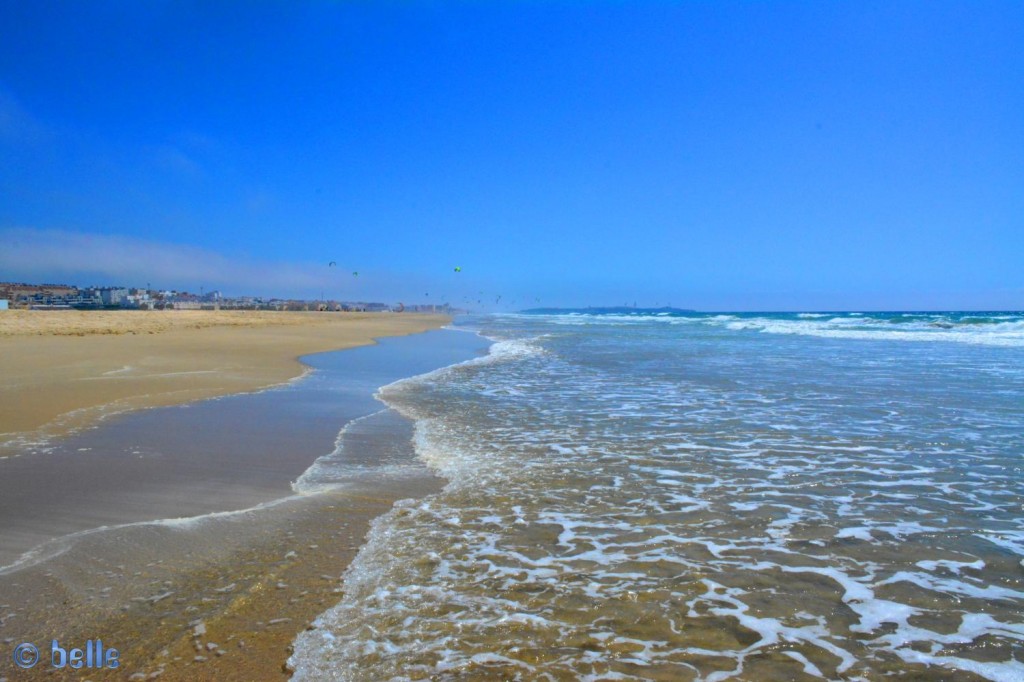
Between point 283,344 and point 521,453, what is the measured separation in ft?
64.1

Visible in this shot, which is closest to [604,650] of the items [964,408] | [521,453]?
[521,453]

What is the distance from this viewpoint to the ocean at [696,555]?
112 inches

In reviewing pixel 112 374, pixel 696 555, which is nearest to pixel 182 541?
pixel 696 555

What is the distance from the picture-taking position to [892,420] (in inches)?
341

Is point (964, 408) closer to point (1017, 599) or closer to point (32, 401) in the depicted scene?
point (1017, 599)

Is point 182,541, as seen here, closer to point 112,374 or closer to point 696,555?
point 696,555

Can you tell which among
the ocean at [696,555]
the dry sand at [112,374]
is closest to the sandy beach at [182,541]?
the dry sand at [112,374]

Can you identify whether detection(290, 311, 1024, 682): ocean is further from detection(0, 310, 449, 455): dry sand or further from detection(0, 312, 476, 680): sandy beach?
detection(0, 310, 449, 455): dry sand

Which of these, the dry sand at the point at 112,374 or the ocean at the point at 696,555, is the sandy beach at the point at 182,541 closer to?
the dry sand at the point at 112,374

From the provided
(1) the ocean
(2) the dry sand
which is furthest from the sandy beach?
(1) the ocean

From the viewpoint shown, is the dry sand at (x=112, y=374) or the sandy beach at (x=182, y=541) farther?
the dry sand at (x=112, y=374)

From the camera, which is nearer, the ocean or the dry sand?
the ocean

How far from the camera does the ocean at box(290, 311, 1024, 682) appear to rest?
9.36 ft

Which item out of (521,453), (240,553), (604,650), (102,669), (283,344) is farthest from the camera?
(283,344)
